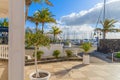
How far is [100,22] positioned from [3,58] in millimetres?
21769

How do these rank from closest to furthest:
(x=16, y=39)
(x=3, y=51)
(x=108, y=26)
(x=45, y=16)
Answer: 1. (x=16, y=39)
2. (x=3, y=51)
3. (x=45, y=16)
4. (x=108, y=26)

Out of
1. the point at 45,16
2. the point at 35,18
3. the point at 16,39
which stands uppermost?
the point at 45,16

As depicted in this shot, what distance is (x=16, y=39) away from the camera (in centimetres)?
272

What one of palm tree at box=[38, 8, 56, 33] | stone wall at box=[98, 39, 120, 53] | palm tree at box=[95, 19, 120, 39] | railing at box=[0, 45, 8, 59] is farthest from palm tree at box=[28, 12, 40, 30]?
railing at box=[0, 45, 8, 59]

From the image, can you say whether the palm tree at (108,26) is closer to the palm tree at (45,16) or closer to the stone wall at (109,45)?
the stone wall at (109,45)

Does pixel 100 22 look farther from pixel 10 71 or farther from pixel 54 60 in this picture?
pixel 10 71

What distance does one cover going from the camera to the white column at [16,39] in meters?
2.71

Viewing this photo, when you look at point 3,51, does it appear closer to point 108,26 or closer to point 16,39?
point 16,39

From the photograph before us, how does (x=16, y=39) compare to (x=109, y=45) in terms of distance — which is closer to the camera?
(x=16, y=39)

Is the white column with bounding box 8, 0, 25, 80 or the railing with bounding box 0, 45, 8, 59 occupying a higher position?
the white column with bounding box 8, 0, 25, 80

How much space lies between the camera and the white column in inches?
107

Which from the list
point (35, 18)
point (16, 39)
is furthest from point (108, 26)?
point (16, 39)

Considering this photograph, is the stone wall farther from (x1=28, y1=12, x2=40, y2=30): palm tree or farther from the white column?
the white column

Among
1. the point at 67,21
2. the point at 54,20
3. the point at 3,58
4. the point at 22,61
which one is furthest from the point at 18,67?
the point at 67,21
